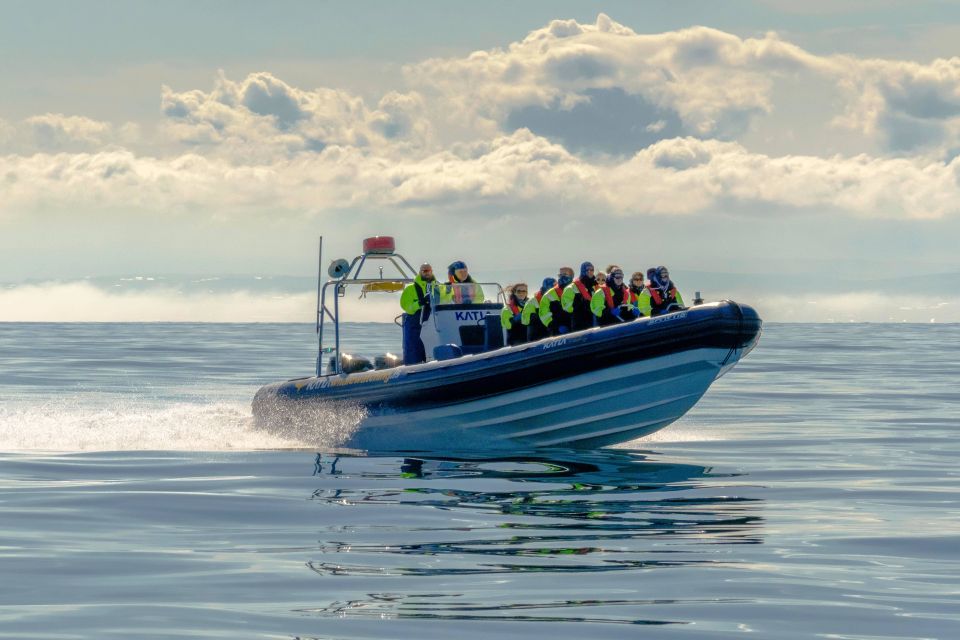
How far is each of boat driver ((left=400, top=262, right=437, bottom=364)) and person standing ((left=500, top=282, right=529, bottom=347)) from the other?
990 millimetres

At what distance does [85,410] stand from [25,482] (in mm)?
8924

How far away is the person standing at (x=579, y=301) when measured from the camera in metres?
14.0

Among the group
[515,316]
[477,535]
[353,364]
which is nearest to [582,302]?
[515,316]

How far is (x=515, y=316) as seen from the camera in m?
14.2

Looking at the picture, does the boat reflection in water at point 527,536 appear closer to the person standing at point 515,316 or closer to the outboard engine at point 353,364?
the person standing at point 515,316

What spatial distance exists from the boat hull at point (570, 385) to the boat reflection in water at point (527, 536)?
68 cm

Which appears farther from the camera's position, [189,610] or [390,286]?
[390,286]

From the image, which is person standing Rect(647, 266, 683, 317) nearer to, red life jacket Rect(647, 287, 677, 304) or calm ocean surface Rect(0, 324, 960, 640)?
red life jacket Rect(647, 287, 677, 304)

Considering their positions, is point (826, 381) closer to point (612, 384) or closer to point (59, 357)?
point (612, 384)

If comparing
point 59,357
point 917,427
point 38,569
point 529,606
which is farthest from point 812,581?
point 59,357

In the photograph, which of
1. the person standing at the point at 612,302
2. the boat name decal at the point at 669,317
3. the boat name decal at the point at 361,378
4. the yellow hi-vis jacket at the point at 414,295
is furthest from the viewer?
the yellow hi-vis jacket at the point at 414,295

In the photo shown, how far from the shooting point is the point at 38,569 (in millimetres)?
7230

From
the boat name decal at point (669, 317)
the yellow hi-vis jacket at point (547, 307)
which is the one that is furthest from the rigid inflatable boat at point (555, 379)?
the yellow hi-vis jacket at point (547, 307)

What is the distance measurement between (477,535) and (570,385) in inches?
191
